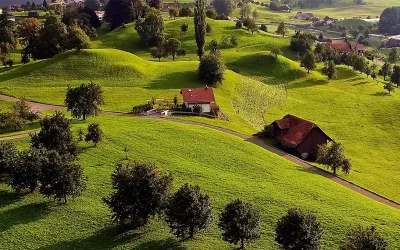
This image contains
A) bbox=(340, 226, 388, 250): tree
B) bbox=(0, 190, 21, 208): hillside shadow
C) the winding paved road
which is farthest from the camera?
the winding paved road

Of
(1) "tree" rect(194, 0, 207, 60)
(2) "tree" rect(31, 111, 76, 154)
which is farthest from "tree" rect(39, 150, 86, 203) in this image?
(1) "tree" rect(194, 0, 207, 60)

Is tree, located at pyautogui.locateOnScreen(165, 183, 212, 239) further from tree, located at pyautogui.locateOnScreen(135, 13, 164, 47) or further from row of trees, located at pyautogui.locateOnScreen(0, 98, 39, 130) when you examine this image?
tree, located at pyautogui.locateOnScreen(135, 13, 164, 47)

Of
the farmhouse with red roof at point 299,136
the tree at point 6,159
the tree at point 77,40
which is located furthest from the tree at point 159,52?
the tree at point 6,159

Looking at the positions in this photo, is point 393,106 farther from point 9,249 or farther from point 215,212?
point 9,249

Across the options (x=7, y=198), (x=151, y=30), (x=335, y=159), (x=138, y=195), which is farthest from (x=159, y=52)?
(x=138, y=195)

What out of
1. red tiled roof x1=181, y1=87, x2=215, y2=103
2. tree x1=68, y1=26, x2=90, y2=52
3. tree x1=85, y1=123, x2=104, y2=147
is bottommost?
tree x1=85, y1=123, x2=104, y2=147

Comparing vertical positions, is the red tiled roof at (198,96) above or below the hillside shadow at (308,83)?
above

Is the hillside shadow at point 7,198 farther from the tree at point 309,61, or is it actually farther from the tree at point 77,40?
the tree at point 309,61
